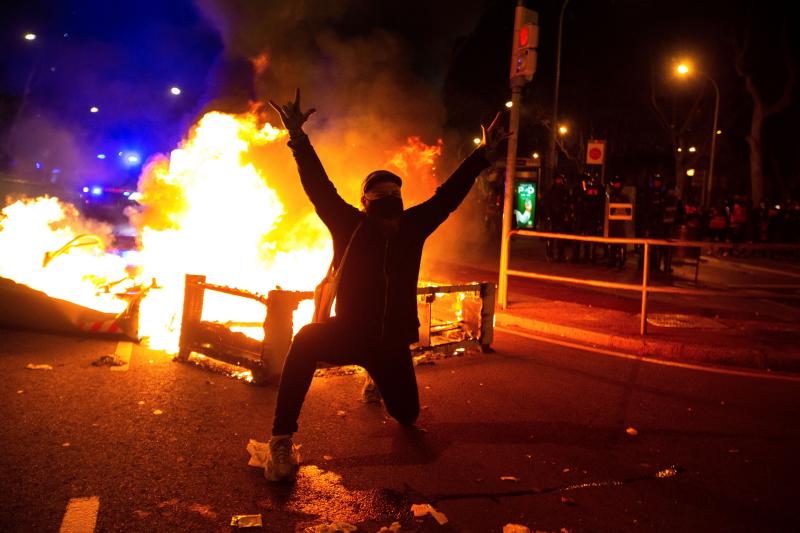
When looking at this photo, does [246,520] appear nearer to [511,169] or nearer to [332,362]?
[332,362]

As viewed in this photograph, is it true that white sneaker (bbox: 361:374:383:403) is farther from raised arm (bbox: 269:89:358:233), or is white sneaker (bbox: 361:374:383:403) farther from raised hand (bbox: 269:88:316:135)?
raised hand (bbox: 269:88:316:135)

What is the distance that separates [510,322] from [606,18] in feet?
84.9

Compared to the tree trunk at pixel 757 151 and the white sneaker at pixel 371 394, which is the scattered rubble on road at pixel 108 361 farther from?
the tree trunk at pixel 757 151

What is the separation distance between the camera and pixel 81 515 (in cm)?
308

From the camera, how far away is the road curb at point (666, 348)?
6.90 meters

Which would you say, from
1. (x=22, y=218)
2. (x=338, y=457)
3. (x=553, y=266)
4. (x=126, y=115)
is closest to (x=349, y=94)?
(x=553, y=266)

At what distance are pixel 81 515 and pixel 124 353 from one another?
10.2ft

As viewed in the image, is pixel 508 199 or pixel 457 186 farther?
pixel 508 199

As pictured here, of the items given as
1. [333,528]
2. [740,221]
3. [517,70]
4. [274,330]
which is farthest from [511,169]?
[740,221]

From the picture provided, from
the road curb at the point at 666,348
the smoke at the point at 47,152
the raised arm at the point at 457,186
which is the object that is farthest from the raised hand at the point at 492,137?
the smoke at the point at 47,152

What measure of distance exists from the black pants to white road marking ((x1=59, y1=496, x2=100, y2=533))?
985 mm

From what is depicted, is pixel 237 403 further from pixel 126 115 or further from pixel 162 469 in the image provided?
pixel 126 115

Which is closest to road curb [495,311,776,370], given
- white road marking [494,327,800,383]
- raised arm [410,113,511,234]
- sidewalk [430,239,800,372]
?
sidewalk [430,239,800,372]

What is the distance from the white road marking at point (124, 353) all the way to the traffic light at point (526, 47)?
18.9 ft
